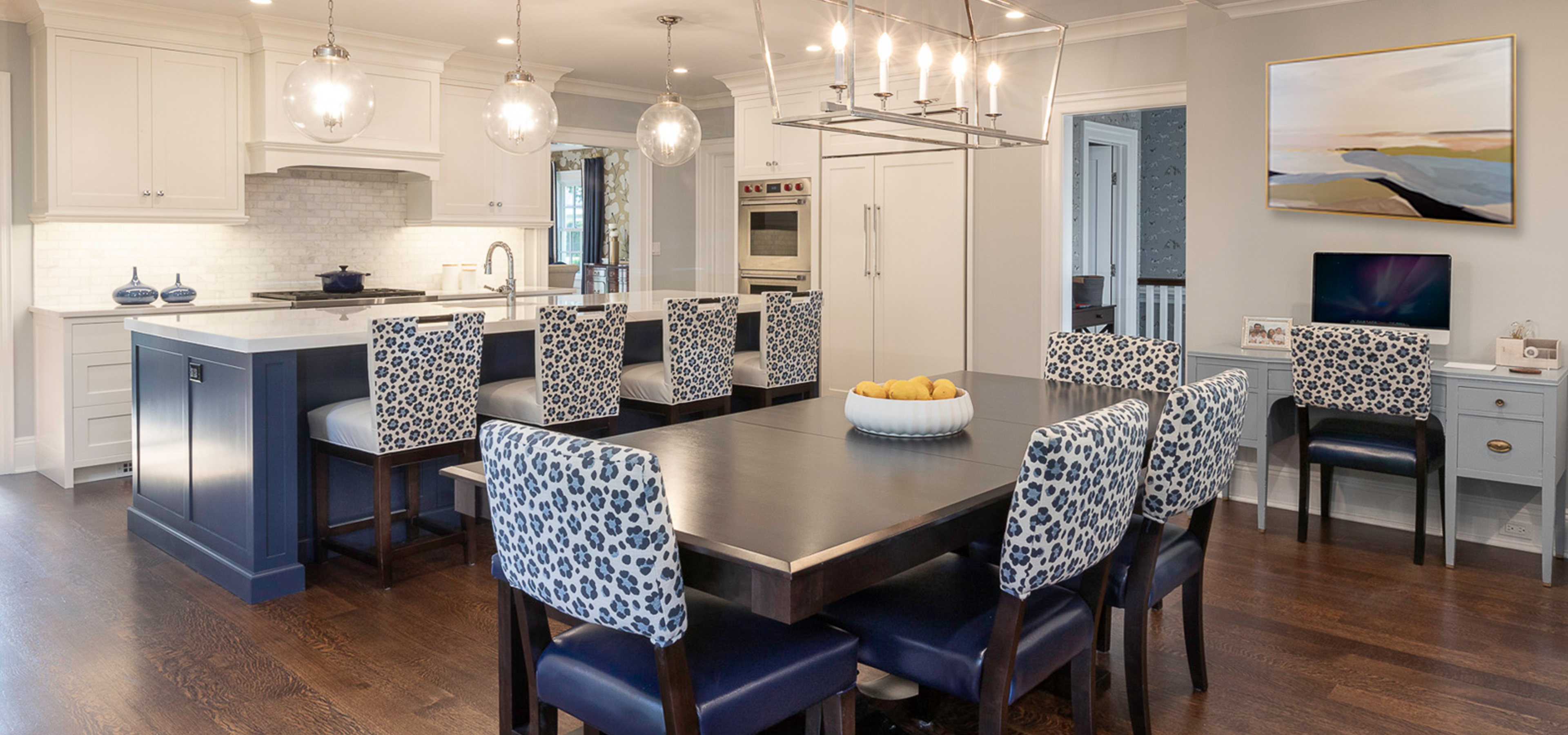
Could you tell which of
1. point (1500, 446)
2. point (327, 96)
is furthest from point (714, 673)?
point (1500, 446)

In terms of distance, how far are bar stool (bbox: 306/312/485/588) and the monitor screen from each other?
3502mm

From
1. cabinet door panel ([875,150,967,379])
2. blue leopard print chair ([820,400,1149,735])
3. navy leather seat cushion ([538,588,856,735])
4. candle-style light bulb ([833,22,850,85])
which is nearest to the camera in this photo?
navy leather seat cushion ([538,588,856,735])

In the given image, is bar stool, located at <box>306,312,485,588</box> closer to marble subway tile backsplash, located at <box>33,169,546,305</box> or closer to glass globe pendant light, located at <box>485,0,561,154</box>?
glass globe pendant light, located at <box>485,0,561,154</box>

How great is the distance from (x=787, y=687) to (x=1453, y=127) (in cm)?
385

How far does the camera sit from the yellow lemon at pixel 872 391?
106 inches

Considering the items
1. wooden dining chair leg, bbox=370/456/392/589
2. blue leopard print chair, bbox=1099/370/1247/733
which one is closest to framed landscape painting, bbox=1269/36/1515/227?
blue leopard print chair, bbox=1099/370/1247/733

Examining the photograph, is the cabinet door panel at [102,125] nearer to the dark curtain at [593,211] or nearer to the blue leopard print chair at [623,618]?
the blue leopard print chair at [623,618]

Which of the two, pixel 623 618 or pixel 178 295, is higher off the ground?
pixel 178 295

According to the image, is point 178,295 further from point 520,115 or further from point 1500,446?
point 1500,446

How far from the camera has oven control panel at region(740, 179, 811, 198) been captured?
7.03 m

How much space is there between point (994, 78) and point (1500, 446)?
2.34 meters

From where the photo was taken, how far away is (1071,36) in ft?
18.8

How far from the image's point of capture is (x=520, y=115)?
14.4ft

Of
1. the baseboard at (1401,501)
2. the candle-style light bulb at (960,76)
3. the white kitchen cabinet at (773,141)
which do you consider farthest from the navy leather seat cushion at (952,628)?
the white kitchen cabinet at (773,141)
